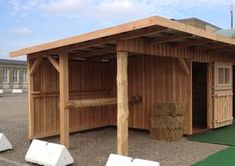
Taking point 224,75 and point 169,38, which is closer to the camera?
point 169,38

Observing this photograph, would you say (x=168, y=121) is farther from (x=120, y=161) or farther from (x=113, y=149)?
(x=120, y=161)

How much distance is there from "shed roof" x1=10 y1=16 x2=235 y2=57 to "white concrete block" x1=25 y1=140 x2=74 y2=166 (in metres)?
2.00

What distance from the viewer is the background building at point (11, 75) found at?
33531 mm

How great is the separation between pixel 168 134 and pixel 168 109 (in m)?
0.61

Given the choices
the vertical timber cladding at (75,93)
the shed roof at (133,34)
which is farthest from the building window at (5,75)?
the shed roof at (133,34)

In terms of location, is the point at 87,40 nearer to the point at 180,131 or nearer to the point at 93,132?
the point at 180,131

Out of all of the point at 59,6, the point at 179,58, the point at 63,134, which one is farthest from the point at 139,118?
the point at 59,6

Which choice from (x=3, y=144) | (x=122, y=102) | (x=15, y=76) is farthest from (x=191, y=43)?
(x=15, y=76)

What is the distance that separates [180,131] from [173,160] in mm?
2039

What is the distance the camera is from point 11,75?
113 feet

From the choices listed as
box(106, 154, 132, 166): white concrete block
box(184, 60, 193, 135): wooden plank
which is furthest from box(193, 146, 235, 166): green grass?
box(184, 60, 193, 135): wooden plank

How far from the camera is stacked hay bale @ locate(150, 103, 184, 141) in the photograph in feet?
25.3

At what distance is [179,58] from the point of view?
7.76m

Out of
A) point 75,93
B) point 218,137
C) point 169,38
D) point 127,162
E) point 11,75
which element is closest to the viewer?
point 127,162
